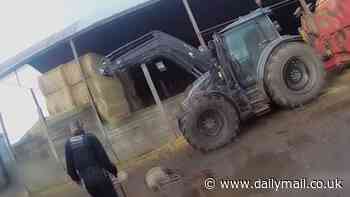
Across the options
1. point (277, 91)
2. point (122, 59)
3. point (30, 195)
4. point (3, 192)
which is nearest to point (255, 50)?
point (277, 91)

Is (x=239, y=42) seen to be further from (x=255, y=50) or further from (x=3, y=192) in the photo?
(x=3, y=192)

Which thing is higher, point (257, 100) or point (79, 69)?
point (79, 69)

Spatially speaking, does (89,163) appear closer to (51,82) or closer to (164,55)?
(164,55)

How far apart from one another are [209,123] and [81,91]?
5.99 meters

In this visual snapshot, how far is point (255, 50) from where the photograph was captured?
7934 millimetres

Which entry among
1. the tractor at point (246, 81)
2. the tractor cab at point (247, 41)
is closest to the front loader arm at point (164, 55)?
the tractor at point (246, 81)

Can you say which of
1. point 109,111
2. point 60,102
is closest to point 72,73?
point 60,102

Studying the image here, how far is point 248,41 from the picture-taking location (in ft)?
26.1

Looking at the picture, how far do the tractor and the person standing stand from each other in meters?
2.53

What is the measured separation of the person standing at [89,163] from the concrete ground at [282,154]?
123cm

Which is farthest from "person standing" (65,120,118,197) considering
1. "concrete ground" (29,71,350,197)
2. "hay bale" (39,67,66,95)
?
"hay bale" (39,67,66,95)

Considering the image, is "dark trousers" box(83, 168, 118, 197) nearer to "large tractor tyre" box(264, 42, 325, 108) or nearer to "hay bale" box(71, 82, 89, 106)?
"large tractor tyre" box(264, 42, 325, 108)

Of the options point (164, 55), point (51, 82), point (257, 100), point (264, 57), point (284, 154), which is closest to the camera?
point (284, 154)

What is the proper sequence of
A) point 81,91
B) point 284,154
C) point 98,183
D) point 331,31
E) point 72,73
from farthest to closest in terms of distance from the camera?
point 72,73
point 81,91
point 331,31
point 284,154
point 98,183
